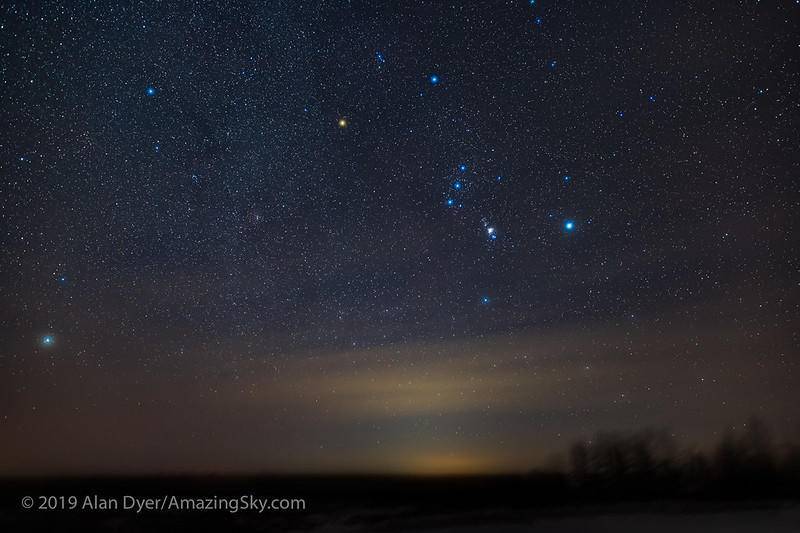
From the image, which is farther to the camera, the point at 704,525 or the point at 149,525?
the point at 149,525

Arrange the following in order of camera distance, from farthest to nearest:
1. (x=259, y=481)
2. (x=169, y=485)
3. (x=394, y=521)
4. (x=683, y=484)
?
1. (x=259, y=481)
2. (x=169, y=485)
3. (x=683, y=484)
4. (x=394, y=521)

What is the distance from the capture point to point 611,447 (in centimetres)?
938

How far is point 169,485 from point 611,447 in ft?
27.8

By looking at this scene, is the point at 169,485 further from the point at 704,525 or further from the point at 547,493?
the point at 704,525

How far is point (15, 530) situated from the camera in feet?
24.1

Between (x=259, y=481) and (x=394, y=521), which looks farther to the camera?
(x=259, y=481)

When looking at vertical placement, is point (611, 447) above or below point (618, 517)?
above

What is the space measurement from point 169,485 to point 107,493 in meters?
1.61

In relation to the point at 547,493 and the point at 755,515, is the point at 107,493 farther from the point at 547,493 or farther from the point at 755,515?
the point at 755,515

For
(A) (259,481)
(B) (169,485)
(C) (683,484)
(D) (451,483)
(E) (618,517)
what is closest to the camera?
(E) (618,517)

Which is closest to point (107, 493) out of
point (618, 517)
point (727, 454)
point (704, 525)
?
point (618, 517)

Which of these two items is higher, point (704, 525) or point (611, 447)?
point (611, 447)

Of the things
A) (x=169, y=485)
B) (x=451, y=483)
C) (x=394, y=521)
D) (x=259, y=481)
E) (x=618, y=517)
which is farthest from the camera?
(x=259, y=481)

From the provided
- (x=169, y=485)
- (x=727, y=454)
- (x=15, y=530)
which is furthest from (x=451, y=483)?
(x=15, y=530)
